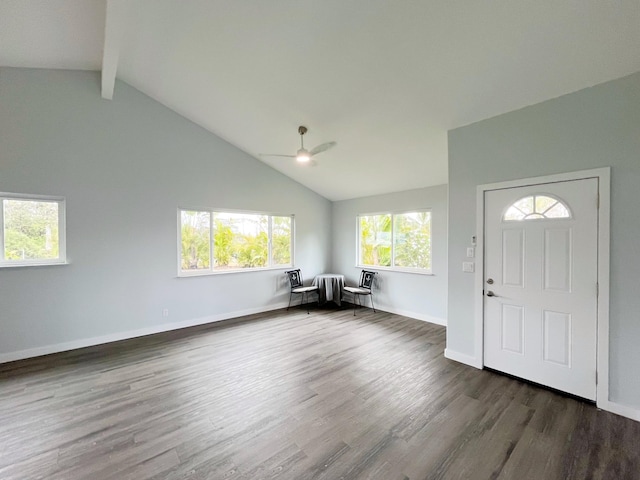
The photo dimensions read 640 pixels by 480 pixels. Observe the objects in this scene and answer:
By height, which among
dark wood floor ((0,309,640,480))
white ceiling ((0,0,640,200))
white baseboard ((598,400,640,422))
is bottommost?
dark wood floor ((0,309,640,480))

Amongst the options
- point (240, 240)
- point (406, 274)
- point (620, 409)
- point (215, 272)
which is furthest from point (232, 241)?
point (620, 409)

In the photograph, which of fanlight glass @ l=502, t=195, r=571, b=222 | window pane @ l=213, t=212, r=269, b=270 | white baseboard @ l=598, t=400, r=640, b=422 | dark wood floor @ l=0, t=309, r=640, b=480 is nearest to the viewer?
dark wood floor @ l=0, t=309, r=640, b=480

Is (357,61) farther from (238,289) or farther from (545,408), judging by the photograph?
(238,289)

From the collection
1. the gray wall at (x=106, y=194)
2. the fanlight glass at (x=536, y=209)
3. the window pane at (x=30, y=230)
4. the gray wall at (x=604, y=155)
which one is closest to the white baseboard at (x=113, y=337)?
the gray wall at (x=106, y=194)

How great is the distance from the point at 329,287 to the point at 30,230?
188 inches

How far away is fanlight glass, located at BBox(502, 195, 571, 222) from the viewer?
2.69 metres

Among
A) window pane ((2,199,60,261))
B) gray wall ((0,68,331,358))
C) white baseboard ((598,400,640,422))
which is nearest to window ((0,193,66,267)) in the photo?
window pane ((2,199,60,261))

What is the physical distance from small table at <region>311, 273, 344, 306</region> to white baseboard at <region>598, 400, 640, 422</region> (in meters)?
4.16

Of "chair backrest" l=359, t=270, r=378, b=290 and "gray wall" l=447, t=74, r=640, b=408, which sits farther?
"chair backrest" l=359, t=270, r=378, b=290

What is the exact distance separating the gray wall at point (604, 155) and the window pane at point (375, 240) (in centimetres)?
256

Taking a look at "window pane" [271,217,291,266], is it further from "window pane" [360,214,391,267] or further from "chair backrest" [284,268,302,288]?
"window pane" [360,214,391,267]

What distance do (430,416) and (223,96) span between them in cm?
450

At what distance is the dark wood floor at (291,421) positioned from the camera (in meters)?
1.80

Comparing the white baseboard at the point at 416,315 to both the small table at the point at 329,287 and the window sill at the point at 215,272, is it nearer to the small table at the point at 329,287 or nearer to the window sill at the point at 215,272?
the small table at the point at 329,287
